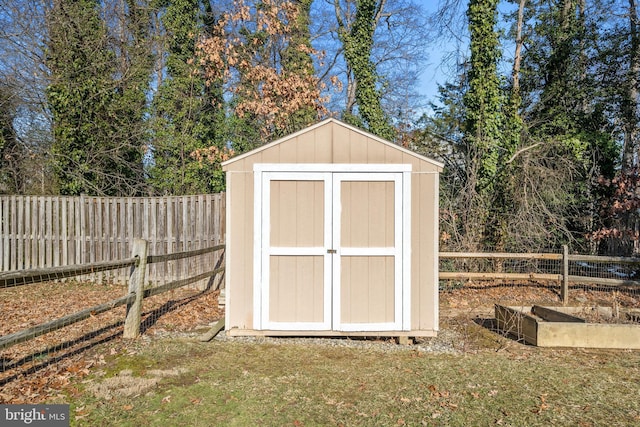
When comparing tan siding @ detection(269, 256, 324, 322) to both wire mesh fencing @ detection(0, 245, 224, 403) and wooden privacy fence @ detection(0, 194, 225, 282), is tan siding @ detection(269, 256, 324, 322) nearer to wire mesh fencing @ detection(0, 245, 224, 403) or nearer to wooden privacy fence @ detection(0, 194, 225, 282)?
wire mesh fencing @ detection(0, 245, 224, 403)

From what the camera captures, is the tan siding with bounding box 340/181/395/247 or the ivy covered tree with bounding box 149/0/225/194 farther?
the ivy covered tree with bounding box 149/0/225/194

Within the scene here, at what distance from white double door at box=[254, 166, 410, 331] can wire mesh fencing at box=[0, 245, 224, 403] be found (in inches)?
60.9

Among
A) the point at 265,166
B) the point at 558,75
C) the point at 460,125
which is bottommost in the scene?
the point at 265,166

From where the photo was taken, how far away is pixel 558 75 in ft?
42.0

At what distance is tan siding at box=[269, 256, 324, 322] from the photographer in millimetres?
5801

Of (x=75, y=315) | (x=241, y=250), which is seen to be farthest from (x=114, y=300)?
(x=241, y=250)

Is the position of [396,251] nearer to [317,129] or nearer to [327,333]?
[327,333]

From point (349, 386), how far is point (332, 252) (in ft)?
6.14

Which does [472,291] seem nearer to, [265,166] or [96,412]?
[265,166]

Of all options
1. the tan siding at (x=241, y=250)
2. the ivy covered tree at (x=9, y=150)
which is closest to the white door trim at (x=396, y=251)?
the tan siding at (x=241, y=250)

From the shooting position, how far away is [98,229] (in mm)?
9367

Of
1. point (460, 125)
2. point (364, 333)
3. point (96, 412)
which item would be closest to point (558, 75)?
point (460, 125)

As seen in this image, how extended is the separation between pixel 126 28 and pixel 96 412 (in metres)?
15.1

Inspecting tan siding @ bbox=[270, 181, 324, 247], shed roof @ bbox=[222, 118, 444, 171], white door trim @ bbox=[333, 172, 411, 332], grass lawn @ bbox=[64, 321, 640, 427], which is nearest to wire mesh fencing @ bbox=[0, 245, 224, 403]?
grass lawn @ bbox=[64, 321, 640, 427]
